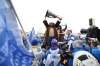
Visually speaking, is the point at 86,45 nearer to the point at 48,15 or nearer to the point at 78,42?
the point at 78,42

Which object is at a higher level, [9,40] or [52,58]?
[9,40]

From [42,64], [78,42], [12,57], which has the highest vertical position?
[12,57]

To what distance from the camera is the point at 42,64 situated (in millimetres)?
1879

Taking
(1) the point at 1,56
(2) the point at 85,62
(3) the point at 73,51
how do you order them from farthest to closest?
(3) the point at 73,51
(2) the point at 85,62
(1) the point at 1,56

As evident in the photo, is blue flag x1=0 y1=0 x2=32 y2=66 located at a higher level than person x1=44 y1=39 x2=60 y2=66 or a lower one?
higher

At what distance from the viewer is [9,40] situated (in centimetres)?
67

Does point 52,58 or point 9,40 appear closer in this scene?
point 9,40

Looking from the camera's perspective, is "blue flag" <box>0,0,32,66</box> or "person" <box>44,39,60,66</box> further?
"person" <box>44,39,60,66</box>

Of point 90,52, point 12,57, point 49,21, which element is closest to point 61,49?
point 90,52

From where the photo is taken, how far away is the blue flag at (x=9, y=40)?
2.15 feet

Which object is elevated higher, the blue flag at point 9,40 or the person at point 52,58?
the blue flag at point 9,40

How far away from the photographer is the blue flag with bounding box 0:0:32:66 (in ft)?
Answer: 2.15

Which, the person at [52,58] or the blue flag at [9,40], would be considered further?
the person at [52,58]

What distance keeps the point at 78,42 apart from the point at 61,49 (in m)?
0.14
